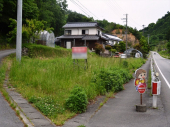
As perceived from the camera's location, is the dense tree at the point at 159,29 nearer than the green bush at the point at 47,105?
No

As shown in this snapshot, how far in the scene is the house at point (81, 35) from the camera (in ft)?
139

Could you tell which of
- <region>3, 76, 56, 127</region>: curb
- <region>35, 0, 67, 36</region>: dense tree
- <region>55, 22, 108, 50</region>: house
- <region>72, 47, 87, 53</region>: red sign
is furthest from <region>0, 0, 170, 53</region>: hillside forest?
<region>3, 76, 56, 127</region>: curb

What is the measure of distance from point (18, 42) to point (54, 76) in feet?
16.3

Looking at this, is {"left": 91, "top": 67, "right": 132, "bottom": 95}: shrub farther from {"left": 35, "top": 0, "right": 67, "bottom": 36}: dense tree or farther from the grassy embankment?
{"left": 35, "top": 0, "right": 67, "bottom": 36}: dense tree

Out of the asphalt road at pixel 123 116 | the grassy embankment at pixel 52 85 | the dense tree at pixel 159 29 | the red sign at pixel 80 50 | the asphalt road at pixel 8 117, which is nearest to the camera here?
the asphalt road at pixel 8 117

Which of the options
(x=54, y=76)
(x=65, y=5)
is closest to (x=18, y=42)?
(x=54, y=76)

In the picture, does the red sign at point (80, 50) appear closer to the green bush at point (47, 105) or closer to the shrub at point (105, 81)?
the shrub at point (105, 81)

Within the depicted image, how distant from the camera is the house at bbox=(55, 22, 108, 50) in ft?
139

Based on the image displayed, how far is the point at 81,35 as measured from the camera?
146 ft

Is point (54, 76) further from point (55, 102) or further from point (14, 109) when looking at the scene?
point (14, 109)

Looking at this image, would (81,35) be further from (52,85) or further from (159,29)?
(159,29)

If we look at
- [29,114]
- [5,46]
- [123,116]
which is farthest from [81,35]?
[29,114]

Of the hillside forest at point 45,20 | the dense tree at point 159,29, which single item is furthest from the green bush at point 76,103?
the dense tree at point 159,29

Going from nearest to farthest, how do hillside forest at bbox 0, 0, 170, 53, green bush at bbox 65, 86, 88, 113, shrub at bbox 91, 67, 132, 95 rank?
green bush at bbox 65, 86, 88, 113 → shrub at bbox 91, 67, 132, 95 → hillside forest at bbox 0, 0, 170, 53
